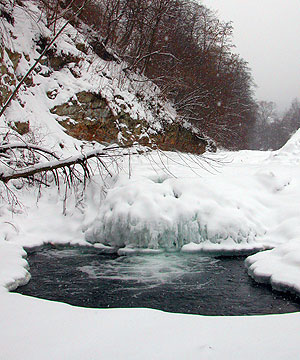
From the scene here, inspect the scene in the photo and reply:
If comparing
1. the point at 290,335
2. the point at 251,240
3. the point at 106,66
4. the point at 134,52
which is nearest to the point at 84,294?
the point at 290,335

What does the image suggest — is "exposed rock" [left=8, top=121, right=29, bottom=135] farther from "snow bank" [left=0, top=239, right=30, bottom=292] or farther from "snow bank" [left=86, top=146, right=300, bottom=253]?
"snow bank" [left=0, top=239, right=30, bottom=292]

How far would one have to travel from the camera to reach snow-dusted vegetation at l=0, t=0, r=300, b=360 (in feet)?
7.62

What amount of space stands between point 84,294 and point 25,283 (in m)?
0.86

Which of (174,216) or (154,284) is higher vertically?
(174,216)

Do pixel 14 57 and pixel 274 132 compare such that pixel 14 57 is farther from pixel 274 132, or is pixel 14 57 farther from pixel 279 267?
pixel 274 132

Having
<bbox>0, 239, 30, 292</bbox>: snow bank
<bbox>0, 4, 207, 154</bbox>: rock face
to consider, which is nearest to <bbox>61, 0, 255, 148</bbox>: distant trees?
<bbox>0, 4, 207, 154</bbox>: rock face

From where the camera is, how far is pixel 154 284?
179 inches

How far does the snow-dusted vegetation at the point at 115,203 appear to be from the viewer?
2322 millimetres

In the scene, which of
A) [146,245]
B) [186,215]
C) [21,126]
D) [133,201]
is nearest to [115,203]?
[133,201]

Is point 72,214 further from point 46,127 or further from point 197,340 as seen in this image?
point 197,340

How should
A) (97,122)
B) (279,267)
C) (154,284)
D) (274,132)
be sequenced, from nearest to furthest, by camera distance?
(279,267) → (154,284) → (97,122) → (274,132)

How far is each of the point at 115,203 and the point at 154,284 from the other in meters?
2.28

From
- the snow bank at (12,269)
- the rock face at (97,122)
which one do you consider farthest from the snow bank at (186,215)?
the rock face at (97,122)

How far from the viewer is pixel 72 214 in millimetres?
7039
